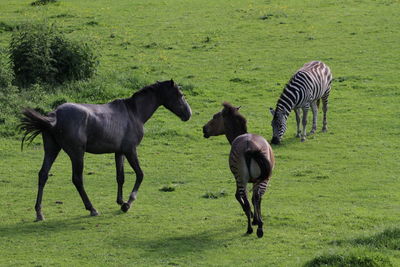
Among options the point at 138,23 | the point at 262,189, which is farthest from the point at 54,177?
the point at 138,23

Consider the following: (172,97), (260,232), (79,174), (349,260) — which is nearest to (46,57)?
(172,97)

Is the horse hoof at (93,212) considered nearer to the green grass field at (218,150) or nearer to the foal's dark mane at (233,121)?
the green grass field at (218,150)

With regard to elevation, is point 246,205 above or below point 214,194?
above

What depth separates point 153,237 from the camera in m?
13.4

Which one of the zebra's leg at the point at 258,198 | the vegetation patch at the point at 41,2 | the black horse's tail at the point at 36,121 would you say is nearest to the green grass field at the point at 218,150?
the zebra's leg at the point at 258,198

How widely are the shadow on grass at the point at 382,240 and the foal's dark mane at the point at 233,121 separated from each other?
9.74 ft

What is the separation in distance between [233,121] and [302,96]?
7760 millimetres

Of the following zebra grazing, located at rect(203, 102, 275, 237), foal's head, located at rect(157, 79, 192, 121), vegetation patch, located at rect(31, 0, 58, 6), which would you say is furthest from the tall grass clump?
vegetation patch, located at rect(31, 0, 58, 6)

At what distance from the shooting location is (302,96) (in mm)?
21969

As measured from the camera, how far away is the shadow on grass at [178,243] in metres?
12.6

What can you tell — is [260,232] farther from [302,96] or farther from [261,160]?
[302,96]

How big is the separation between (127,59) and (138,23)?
6361 mm

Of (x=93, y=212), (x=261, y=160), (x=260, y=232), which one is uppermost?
(x=261, y=160)

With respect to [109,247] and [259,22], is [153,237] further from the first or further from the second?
[259,22]
